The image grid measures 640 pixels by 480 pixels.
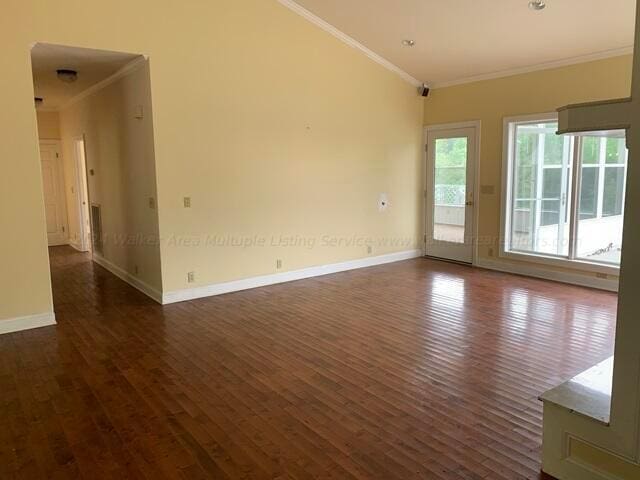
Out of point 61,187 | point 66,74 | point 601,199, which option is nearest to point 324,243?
point 601,199

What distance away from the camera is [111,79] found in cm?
603

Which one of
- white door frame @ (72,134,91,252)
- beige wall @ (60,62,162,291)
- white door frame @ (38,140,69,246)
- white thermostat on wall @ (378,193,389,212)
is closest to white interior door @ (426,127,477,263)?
white thermostat on wall @ (378,193,389,212)

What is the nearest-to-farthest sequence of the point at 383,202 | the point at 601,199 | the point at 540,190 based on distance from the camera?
1. the point at 601,199
2. the point at 540,190
3. the point at 383,202

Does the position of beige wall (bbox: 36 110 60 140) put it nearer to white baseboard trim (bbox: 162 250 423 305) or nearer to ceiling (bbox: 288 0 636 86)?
white baseboard trim (bbox: 162 250 423 305)

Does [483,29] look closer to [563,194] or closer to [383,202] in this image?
[563,194]

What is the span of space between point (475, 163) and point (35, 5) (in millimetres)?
5788

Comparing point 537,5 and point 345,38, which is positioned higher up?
point 345,38

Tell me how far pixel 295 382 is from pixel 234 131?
3.39m

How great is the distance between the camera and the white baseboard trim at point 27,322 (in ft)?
14.6

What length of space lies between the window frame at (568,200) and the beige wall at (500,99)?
79mm

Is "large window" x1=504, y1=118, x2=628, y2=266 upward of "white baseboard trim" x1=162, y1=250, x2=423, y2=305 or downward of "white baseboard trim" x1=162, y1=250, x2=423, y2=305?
upward

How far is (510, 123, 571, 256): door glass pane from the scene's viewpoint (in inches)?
245

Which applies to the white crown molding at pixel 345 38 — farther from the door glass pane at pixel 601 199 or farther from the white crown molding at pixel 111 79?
the door glass pane at pixel 601 199

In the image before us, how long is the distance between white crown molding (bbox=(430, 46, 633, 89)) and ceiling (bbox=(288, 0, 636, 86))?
0.05ft
